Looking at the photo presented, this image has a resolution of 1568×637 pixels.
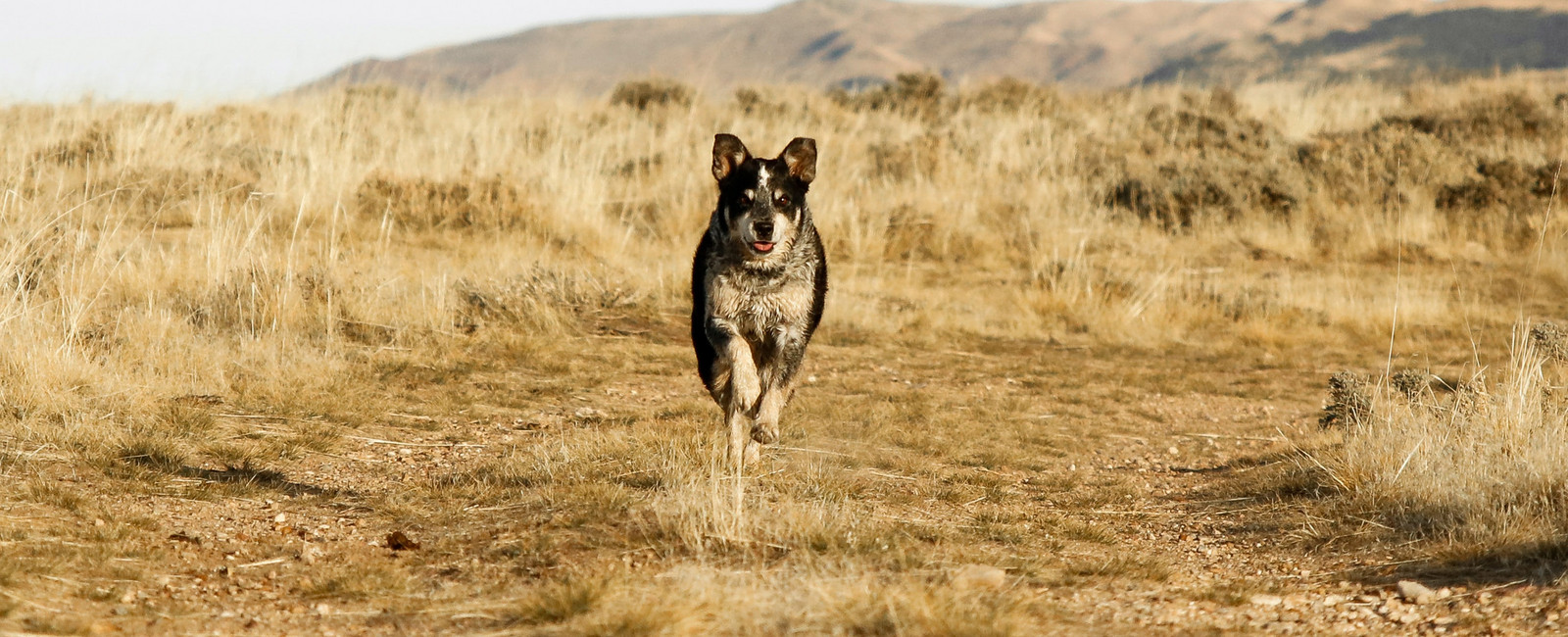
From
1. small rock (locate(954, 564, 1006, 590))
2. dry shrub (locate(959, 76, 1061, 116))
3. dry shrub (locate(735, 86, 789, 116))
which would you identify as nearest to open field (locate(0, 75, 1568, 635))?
small rock (locate(954, 564, 1006, 590))

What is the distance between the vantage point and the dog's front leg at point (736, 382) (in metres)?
5.87

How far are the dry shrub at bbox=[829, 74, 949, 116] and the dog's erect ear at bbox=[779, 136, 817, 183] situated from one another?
612 inches

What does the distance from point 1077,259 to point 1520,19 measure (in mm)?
107064

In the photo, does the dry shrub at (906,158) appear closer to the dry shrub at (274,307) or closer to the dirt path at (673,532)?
the dry shrub at (274,307)

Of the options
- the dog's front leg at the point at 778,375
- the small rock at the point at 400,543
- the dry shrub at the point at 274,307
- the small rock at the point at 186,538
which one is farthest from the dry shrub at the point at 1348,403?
the dry shrub at the point at 274,307

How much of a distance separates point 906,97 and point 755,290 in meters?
17.4

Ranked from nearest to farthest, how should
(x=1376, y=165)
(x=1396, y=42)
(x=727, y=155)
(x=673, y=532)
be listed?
1. (x=673, y=532)
2. (x=727, y=155)
3. (x=1376, y=165)
4. (x=1396, y=42)

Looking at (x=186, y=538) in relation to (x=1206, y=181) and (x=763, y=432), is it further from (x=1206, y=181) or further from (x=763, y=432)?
(x=1206, y=181)

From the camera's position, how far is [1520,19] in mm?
100312

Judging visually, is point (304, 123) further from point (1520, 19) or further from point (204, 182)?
point (1520, 19)

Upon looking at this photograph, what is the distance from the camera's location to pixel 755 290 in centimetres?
619

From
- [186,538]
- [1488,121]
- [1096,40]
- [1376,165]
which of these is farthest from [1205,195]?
[1096,40]

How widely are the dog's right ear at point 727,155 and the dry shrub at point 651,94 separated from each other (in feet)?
48.7

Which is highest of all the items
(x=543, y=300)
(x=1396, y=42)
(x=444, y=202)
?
(x=1396, y=42)
